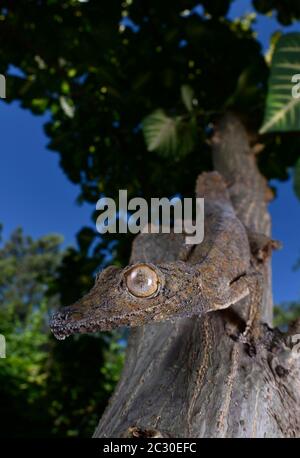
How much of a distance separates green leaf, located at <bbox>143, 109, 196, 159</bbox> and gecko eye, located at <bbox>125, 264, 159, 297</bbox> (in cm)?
172

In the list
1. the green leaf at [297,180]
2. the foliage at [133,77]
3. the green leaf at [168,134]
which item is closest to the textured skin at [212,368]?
the green leaf at [297,180]

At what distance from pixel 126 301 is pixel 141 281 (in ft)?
0.20

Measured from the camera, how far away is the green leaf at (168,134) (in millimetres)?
2592

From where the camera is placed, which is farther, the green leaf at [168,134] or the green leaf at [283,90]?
the green leaf at [168,134]

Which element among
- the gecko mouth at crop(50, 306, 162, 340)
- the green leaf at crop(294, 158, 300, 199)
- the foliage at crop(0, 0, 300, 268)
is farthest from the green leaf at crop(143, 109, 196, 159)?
the gecko mouth at crop(50, 306, 162, 340)

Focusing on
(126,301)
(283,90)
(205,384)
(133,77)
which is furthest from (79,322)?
(133,77)

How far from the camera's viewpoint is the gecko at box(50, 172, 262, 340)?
93 centimetres

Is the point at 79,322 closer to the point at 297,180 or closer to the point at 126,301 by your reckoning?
the point at 126,301

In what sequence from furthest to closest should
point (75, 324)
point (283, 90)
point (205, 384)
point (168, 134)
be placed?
point (168, 134)
point (283, 90)
point (205, 384)
point (75, 324)

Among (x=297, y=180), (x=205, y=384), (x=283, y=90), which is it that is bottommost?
(x=205, y=384)

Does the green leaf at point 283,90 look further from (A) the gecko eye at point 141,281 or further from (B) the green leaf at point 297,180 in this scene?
(A) the gecko eye at point 141,281

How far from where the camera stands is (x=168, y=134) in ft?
8.68

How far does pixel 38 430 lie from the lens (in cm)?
392

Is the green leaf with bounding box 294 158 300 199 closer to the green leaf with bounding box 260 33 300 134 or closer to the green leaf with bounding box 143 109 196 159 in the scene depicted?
the green leaf with bounding box 260 33 300 134
